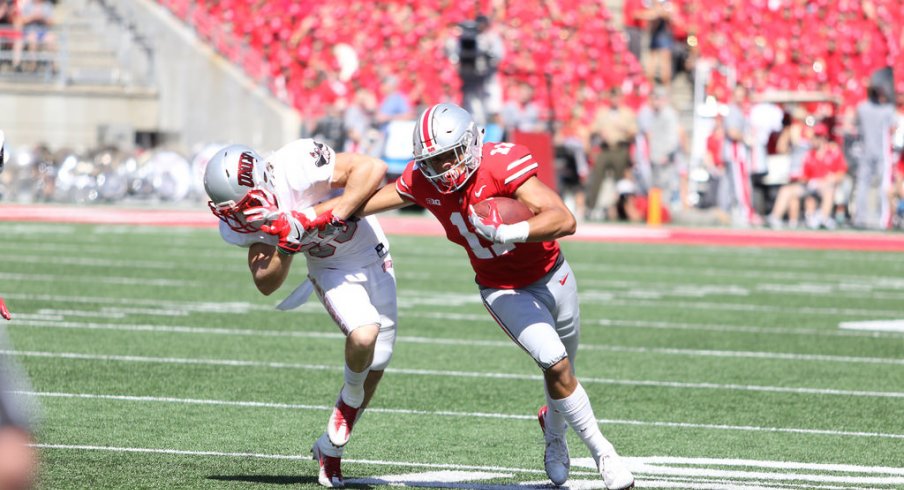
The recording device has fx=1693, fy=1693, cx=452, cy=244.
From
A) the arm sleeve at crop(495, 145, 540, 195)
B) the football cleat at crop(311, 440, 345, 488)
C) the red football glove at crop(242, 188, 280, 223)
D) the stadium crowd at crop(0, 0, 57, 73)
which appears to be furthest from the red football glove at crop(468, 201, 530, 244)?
the stadium crowd at crop(0, 0, 57, 73)

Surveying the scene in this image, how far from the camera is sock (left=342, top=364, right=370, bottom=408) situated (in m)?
6.63

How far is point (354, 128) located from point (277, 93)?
4.54m

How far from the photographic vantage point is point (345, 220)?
21.5ft

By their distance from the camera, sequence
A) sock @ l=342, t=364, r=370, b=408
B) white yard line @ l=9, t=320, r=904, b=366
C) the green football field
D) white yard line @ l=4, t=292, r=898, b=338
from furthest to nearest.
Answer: white yard line @ l=4, t=292, r=898, b=338, white yard line @ l=9, t=320, r=904, b=366, the green football field, sock @ l=342, t=364, r=370, b=408

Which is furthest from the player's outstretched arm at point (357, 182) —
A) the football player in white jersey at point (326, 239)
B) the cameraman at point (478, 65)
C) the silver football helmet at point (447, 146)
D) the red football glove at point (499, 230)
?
the cameraman at point (478, 65)

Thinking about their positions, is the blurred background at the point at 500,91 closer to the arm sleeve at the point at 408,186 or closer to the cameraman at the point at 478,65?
A: the cameraman at the point at 478,65

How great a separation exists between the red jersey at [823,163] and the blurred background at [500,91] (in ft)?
0.10

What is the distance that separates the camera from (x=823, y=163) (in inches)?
898

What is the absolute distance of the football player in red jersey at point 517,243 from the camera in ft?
19.8

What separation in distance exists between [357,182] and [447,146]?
2.14 ft

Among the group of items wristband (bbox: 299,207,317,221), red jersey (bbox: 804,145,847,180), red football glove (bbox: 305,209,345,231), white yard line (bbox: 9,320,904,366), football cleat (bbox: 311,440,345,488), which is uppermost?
wristband (bbox: 299,207,317,221)

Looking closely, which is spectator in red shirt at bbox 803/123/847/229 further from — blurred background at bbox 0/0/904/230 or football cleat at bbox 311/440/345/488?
football cleat at bbox 311/440/345/488

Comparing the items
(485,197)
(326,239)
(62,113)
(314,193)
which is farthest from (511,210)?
(62,113)

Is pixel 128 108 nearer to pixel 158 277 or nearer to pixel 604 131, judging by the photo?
pixel 604 131
